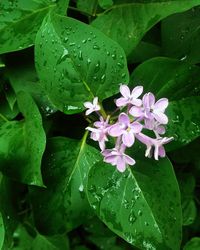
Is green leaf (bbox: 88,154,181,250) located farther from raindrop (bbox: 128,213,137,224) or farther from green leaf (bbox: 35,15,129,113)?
green leaf (bbox: 35,15,129,113)

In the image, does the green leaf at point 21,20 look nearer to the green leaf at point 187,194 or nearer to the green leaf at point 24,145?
the green leaf at point 24,145

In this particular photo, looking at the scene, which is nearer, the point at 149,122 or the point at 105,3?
the point at 149,122

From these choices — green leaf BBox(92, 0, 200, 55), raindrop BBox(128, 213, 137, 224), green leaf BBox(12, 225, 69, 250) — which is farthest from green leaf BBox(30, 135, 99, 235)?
green leaf BBox(12, 225, 69, 250)

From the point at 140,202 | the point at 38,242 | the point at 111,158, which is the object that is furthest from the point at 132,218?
the point at 38,242

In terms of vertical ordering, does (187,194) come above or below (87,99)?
below

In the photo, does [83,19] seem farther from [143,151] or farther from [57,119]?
[143,151]

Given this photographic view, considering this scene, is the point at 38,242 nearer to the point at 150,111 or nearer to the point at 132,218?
the point at 132,218
